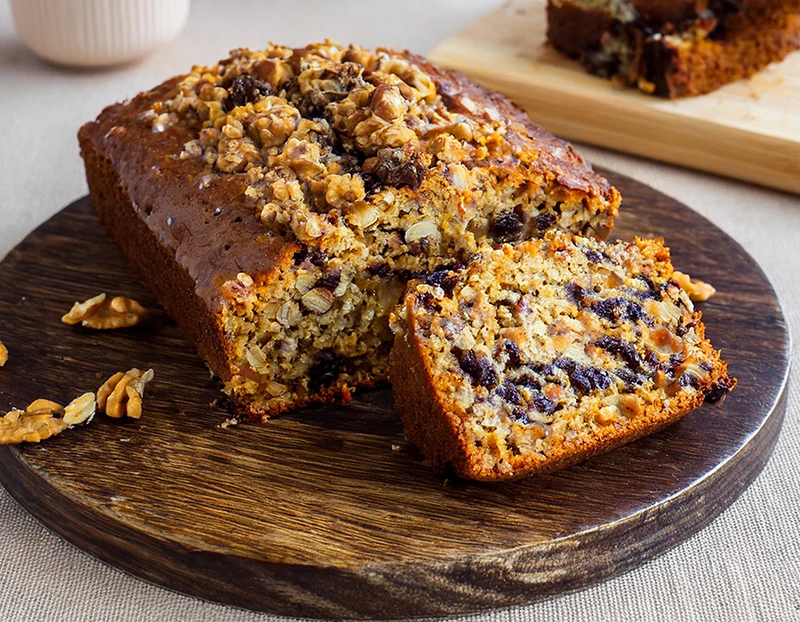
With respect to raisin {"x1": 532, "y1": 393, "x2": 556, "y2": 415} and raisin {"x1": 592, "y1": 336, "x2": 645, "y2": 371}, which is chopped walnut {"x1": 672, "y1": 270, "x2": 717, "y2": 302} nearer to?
raisin {"x1": 592, "y1": 336, "x2": 645, "y2": 371}

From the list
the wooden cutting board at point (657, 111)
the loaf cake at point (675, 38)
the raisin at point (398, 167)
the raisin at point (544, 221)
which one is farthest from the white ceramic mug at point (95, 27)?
the raisin at point (544, 221)

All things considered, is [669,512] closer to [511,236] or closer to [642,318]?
[642,318]

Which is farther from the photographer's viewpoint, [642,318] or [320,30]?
[320,30]

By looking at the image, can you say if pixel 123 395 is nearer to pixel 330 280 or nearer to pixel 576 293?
pixel 330 280

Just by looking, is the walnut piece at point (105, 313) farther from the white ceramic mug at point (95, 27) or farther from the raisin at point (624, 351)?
the white ceramic mug at point (95, 27)

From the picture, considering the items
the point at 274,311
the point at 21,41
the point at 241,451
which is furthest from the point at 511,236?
the point at 21,41

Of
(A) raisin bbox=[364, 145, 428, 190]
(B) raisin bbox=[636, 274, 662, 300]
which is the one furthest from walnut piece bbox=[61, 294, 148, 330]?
(B) raisin bbox=[636, 274, 662, 300]
